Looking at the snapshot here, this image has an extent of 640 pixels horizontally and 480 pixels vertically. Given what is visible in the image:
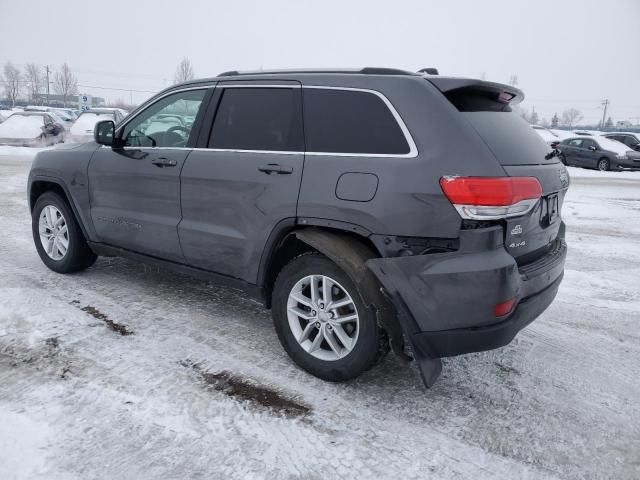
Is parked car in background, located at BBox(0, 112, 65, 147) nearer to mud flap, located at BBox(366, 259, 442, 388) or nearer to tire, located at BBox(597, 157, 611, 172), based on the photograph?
mud flap, located at BBox(366, 259, 442, 388)

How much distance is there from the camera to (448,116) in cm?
266

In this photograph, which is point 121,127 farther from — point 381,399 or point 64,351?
point 381,399

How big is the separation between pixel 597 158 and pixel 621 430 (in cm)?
2107

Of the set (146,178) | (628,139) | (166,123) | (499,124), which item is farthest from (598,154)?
(146,178)

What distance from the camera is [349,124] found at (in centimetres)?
295

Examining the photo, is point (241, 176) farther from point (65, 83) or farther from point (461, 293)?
point (65, 83)

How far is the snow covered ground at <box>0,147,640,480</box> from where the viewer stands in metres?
2.36

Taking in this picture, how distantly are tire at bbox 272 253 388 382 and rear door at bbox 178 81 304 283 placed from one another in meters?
0.31

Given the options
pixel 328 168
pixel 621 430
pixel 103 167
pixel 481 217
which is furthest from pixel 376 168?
pixel 103 167

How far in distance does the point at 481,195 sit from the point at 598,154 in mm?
21396

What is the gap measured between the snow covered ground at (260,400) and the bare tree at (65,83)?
332 feet

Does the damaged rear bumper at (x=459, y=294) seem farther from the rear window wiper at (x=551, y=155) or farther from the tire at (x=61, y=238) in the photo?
the tire at (x=61, y=238)

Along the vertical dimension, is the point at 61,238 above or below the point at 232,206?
below

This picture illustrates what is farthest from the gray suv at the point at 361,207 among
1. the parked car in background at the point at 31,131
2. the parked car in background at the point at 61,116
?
the parked car in background at the point at 61,116
